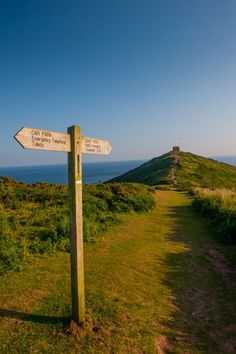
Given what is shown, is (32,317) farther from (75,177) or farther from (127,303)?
(75,177)

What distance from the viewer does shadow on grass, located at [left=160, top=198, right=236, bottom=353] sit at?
540 centimetres

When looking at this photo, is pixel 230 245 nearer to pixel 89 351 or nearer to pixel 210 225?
pixel 210 225

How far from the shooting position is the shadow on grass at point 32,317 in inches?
214

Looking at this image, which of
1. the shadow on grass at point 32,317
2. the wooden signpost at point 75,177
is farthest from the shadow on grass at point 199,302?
the shadow on grass at point 32,317

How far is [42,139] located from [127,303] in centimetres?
406

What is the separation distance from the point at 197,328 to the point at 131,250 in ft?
15.2

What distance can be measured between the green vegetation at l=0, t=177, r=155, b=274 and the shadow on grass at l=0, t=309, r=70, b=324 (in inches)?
78.9

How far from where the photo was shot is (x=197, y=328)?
5.77 meters

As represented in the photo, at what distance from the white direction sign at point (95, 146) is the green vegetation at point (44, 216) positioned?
4179mm

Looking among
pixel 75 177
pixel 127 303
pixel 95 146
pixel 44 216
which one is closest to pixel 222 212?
pixel 44 216

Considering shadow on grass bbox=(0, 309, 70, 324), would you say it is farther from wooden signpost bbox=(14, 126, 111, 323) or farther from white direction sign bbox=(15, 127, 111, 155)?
white direction sign bbox=(15, 127, 111, 155)

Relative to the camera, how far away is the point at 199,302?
6.86m

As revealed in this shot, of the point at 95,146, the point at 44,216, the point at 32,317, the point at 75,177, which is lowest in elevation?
the point at 32,317

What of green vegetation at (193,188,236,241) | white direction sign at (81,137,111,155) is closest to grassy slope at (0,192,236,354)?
green vegetation at (193,188,236,241)
